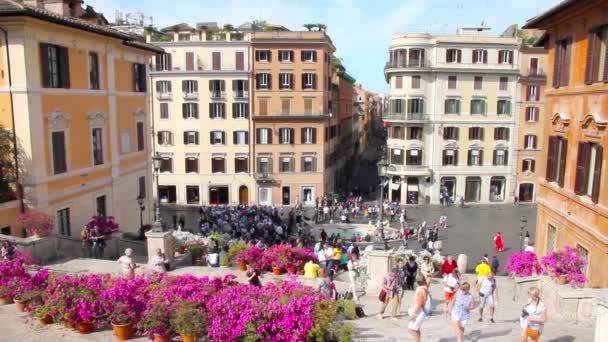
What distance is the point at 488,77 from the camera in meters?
47.4

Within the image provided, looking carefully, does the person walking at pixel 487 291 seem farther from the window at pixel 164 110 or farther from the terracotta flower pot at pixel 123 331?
the window at pixel 164 110

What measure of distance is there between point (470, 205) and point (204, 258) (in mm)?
34942

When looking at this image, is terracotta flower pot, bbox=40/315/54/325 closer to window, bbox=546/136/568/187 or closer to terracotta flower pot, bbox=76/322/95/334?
terracotta flower pot, bbox=76/322/95/334

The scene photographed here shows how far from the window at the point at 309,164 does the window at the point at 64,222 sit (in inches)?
1100

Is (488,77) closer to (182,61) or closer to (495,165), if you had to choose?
(495,165)

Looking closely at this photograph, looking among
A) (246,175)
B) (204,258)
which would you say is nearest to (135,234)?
(204,258)

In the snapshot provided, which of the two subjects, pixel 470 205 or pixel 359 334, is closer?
pixel 359 334

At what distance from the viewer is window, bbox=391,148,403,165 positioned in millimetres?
48281

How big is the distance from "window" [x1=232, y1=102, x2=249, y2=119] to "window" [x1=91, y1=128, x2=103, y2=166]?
23.1 m

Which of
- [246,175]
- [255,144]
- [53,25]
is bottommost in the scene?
[246,175]

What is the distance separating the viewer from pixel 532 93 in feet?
157

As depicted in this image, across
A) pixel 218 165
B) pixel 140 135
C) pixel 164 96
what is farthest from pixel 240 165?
pixel 140 135

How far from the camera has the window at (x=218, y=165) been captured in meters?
47.1

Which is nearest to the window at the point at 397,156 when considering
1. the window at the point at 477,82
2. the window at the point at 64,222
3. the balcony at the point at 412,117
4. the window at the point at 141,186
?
the balcony at the point at 412,117
